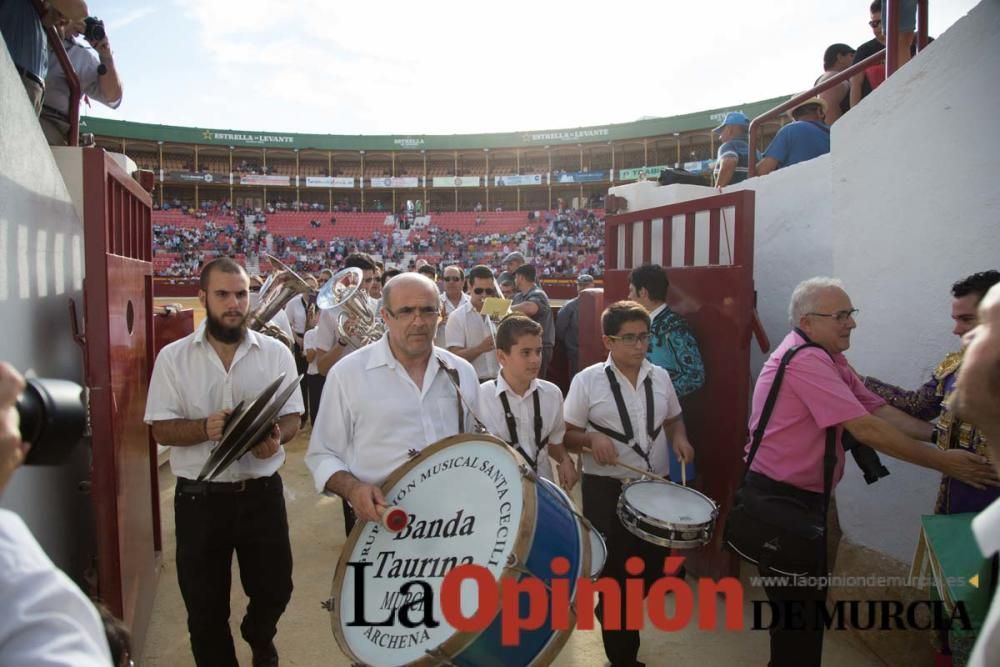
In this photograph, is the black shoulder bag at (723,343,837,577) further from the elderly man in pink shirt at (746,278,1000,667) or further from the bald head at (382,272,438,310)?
the bald head at (382,272,438,310)

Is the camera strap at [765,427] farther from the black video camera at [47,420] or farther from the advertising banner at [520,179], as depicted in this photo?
the advertising banner at [520,179]

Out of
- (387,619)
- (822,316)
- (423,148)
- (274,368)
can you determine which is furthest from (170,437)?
(423,148)

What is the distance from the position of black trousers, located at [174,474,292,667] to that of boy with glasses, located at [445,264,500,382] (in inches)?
116

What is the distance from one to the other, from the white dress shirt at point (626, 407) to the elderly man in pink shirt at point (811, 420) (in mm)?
573

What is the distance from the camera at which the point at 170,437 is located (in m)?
2.86

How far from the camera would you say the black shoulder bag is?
2607 millimetres

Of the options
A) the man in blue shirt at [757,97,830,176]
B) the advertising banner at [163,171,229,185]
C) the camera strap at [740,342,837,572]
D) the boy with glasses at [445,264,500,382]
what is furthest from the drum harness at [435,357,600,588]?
the advertising banner at [163,171,229,185]

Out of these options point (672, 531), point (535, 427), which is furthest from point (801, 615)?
point (535, 427)

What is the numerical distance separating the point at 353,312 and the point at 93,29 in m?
2.98

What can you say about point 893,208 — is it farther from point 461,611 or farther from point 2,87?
point 2,87

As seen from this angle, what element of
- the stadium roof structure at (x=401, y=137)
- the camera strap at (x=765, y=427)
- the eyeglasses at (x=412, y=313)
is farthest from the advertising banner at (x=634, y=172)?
the eyeglasses at (x=412, y=313)

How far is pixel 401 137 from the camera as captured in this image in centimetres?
4706

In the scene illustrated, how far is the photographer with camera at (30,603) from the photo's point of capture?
78 cm

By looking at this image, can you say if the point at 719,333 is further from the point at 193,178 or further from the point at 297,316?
the point at 193,178
